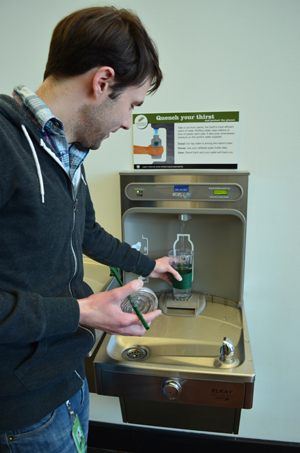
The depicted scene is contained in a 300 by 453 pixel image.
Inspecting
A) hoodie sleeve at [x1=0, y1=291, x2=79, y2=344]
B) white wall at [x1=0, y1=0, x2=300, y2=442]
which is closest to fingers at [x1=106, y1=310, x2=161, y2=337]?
hoodie sleeve at [x1=0, y1=291, x2=79, y2=344]

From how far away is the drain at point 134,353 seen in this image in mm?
1190

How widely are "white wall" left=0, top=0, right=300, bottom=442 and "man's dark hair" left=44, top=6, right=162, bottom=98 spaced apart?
0.59 m

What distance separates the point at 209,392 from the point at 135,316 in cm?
43

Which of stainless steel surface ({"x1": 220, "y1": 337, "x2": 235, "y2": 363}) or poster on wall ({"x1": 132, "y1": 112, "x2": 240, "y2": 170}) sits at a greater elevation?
poster on wall ({"x1": 132, "y1": 112, "x2": 240, "y2": 170})

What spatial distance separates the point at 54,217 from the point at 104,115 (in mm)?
277

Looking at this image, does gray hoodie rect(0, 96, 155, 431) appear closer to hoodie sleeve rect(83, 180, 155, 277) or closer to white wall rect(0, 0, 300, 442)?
hoodie sleeve rect(83, 180, 155, 277)

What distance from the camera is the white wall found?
4.20 feet

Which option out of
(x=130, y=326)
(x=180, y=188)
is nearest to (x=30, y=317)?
(x=130, y=326)

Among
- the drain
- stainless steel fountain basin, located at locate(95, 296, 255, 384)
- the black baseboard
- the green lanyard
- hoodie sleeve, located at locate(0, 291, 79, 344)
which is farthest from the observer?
the black baseboard

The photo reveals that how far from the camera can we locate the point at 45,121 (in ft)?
2.36

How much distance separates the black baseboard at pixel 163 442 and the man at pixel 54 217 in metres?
0.98

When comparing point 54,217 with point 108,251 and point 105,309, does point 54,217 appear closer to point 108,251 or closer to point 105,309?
point 105,309

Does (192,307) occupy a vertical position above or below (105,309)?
below

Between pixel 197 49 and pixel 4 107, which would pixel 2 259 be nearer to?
pixel 4 107
